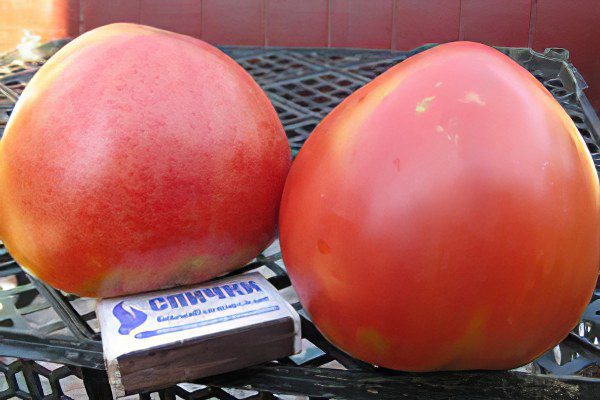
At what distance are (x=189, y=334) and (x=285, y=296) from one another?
292 millimetres

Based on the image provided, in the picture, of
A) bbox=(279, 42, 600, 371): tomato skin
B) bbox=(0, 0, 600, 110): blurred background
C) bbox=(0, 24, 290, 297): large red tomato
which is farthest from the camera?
bbox=(0, 0, 600, 110): blurred background

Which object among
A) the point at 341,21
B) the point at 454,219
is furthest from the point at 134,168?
the point at 341,21

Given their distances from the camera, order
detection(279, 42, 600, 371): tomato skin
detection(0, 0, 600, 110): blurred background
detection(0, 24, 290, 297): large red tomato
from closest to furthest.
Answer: detection(279, 42, 600, 371): tomato skin, detection(0, 24, 290, 297): large red tomato, detection(0, 0, 600, 110): blurred background

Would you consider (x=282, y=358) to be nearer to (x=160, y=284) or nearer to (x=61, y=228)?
(x=160, y=284)

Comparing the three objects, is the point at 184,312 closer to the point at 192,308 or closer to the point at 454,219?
the point at 192,308

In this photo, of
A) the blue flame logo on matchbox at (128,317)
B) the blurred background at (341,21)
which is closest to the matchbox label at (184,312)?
the blue flame logo on matchbox at (128,317)

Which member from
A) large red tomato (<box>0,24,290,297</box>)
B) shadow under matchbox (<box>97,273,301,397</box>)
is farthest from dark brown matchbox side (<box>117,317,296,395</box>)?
large red tomato (<box>0,24,290,297</box>)

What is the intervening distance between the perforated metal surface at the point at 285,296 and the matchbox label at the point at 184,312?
4cm

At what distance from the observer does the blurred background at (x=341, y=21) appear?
6.64 feet

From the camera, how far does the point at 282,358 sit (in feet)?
2.41

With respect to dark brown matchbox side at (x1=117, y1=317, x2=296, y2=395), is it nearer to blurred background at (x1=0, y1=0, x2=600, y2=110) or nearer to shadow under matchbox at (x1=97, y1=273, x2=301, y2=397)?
shadow under matchbox at (x1=97, y1=273, x2=301, y2=397)

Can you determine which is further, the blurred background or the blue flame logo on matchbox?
the blurred background

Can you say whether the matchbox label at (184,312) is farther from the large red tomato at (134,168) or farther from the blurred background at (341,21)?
the blurred background at (341,21)

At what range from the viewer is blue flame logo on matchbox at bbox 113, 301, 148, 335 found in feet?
2.28
